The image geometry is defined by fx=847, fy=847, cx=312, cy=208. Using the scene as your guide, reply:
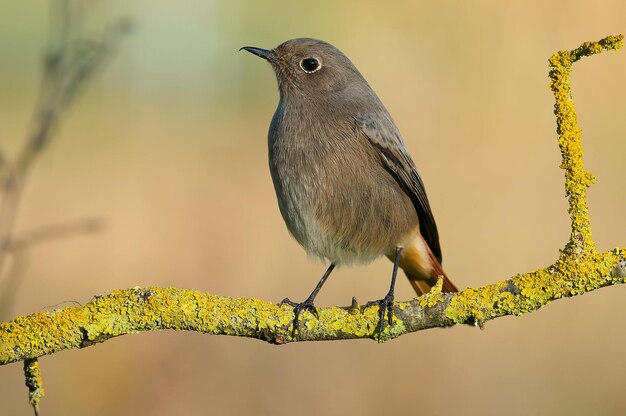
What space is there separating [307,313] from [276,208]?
3864 mm

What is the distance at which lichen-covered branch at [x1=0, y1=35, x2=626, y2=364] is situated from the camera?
2904mm

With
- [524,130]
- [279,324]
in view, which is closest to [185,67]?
[524,130]

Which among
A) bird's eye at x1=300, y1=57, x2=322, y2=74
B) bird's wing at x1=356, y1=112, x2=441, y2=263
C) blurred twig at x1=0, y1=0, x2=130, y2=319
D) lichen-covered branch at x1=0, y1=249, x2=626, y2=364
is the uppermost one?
bird's eye at x1=300, y1=57, x2=322, y2=74

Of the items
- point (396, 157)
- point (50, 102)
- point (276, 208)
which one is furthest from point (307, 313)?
point (276, 208)

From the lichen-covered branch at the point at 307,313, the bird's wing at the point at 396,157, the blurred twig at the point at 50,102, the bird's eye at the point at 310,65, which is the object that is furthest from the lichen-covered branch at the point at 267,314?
the bird's eye at the point at 310,65

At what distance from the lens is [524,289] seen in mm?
3057

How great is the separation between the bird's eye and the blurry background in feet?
4.60

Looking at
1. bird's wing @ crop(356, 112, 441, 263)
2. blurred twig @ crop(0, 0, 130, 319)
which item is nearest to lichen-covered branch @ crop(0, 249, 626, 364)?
blurred twig @ crop(0, 0, 130, 319)

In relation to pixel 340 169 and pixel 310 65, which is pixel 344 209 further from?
pixel 310 65

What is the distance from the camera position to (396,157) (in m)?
4.59

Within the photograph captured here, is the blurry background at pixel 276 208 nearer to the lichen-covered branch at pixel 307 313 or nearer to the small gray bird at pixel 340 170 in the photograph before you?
the small gray bird at pixel 340 170

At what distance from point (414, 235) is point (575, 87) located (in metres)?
3.44

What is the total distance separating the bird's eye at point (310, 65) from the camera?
192 inches

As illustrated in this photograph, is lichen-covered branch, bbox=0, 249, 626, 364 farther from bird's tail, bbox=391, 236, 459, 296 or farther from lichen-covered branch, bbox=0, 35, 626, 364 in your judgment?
bird's tail, bbox=391, 236, 459, 296
